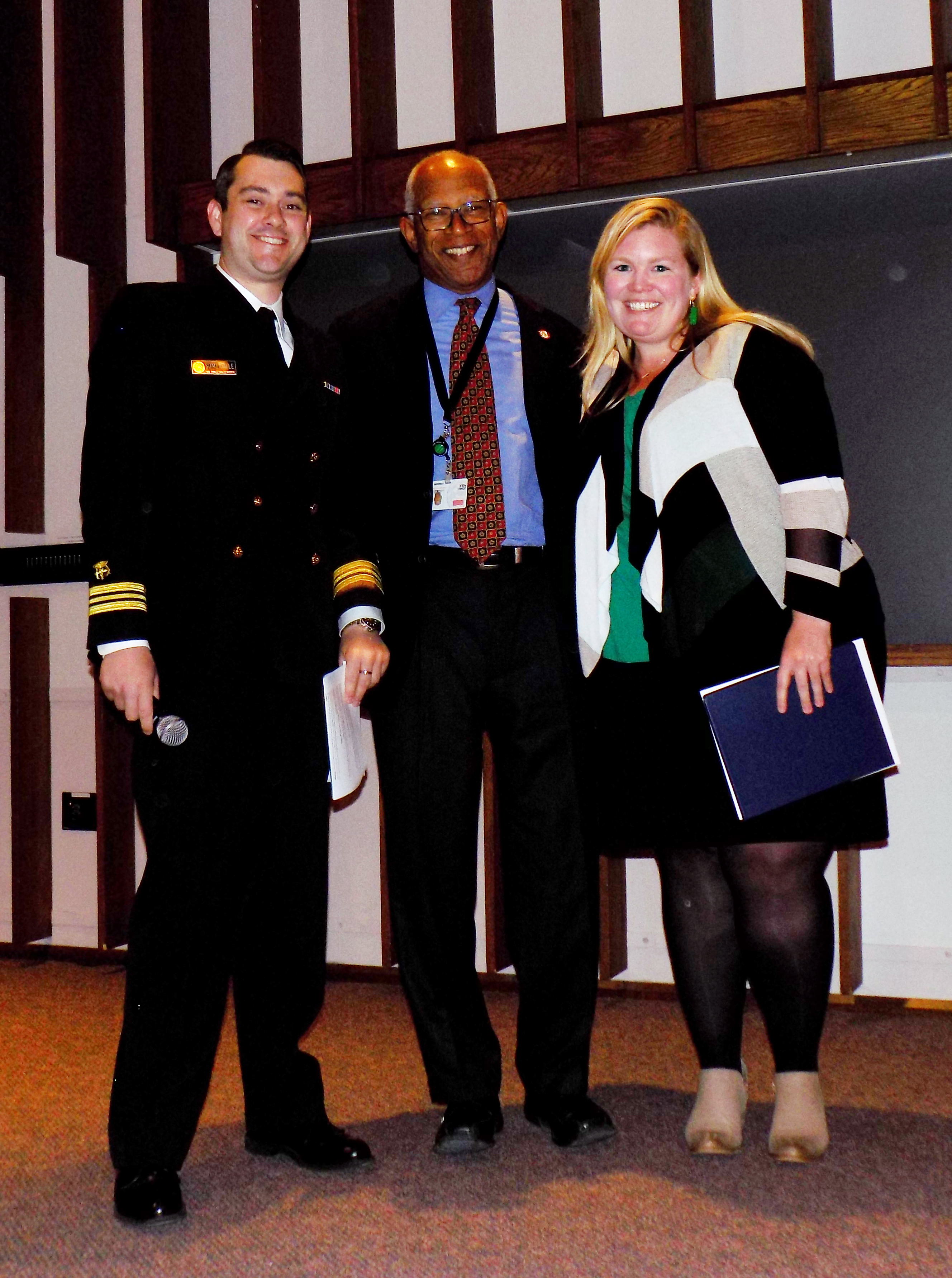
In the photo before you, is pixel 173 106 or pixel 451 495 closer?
pixel 451 495

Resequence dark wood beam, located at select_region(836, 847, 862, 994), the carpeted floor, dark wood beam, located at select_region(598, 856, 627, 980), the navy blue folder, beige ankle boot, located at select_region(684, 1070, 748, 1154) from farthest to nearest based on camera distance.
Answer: dark wood beam, located at select_region(598, 856, 627, 980) → dark wood beam, located at select_region(836, 847, 862, 994) → beige ankle boot, located at select_region(684, 1070, 748, 1154) → the navy blue folder → the carpeted floor

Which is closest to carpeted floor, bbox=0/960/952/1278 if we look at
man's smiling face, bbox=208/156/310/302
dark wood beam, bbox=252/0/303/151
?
man's smiling face, bbox=208/156/310/302

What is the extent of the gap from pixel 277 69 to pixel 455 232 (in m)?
1.80

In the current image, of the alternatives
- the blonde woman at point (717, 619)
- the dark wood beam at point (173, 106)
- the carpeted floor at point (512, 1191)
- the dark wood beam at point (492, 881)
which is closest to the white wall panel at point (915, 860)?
the carpeted floor at point (512, 1191)

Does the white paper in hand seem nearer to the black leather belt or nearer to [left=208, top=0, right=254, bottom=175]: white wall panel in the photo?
the black leather belt

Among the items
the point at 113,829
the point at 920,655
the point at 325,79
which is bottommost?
the point at 113,829

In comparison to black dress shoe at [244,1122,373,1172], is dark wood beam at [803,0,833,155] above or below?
above

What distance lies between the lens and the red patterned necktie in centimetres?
220

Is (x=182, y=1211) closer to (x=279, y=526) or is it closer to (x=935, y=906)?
(x=279, y=526)

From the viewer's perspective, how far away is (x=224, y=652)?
1963 millimetres

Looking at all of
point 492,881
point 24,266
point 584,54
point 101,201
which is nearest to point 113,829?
point 492,881

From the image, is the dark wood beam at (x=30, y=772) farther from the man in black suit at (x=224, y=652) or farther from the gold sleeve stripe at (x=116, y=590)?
the gold sleeve stripe at (x=116, y=590)

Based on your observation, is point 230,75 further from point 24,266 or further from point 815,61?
point 815,61

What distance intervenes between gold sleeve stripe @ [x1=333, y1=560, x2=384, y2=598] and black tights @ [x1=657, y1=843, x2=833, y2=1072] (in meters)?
0.70
